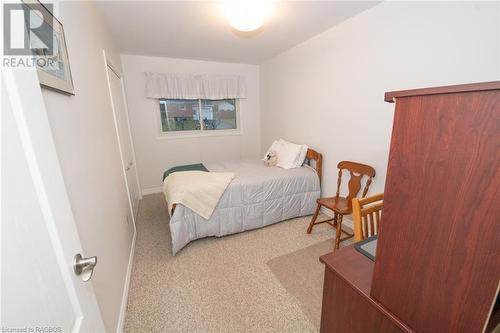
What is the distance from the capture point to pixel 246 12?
1.94m

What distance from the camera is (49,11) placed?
944mm

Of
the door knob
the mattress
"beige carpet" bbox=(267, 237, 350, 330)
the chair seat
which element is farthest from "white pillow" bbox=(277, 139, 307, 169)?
the door knob

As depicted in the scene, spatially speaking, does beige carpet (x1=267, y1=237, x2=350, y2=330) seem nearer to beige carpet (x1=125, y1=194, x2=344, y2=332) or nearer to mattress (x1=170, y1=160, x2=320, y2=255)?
beige carpet (x1=125, y1=194, x2=344, y2=332)

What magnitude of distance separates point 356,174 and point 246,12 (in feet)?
6.61

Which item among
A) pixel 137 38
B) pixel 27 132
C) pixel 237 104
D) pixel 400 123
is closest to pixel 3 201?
pixel 27 132

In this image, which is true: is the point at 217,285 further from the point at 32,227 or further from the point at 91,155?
the point at 32,227

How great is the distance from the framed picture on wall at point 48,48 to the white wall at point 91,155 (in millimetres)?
63

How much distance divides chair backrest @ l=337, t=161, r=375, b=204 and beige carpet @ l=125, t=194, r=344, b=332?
0.58 m

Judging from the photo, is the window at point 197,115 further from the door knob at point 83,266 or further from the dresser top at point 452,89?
the dresser top at point 452,89

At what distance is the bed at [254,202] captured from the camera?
2229mm

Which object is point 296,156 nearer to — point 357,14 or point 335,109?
point 335,109

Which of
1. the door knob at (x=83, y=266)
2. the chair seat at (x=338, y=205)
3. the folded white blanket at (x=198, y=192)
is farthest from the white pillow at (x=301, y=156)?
the door knob at (x=83, y=266)

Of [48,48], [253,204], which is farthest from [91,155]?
[253,204]

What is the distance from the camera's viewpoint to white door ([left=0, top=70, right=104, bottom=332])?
1.30ft
